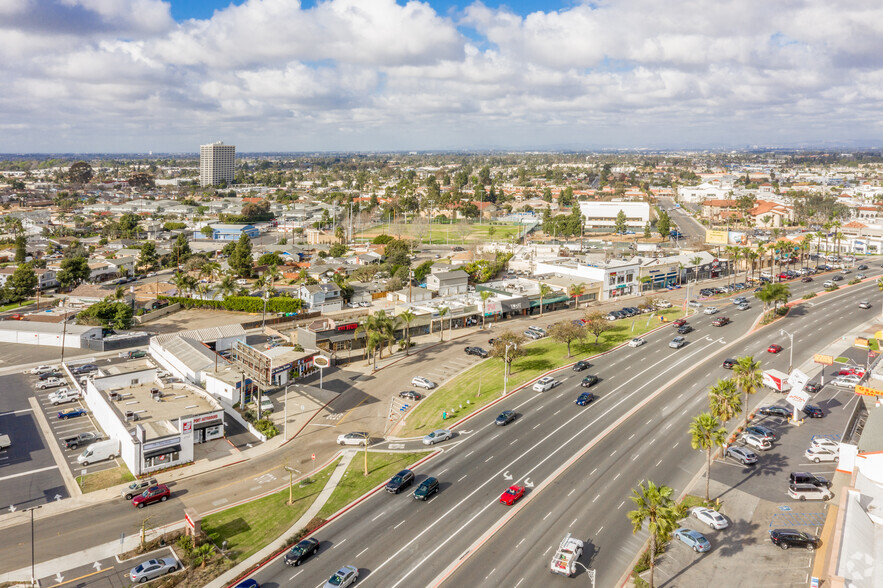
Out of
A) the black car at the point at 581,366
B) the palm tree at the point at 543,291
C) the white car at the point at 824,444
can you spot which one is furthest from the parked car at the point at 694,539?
the palm tree at the point at 543,291

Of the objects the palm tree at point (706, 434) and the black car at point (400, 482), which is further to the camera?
the black car at point (400, 482)

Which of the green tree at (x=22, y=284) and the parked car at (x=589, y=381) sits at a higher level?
the green tree at (x=22, y=284)

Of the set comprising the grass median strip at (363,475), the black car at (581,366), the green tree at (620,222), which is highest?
the green tree at (620,222)

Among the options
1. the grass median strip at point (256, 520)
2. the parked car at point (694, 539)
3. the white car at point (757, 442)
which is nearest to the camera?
the parked car at point (694, 539)

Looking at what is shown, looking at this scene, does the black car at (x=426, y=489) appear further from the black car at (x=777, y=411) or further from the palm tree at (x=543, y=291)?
the palm tree at (x=543, y=291)

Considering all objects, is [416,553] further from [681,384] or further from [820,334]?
[820,334]

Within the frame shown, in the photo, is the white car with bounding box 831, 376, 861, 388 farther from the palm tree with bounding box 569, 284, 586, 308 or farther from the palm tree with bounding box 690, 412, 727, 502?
the palm tree with bounding box 569, 284, 586, 308
